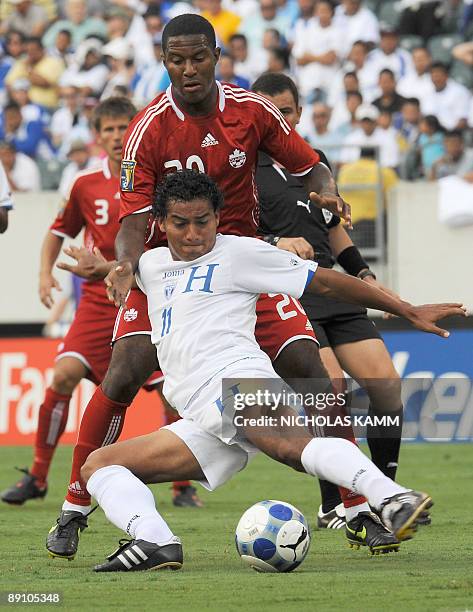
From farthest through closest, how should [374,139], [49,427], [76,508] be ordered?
1. [374,139]
2. [49,427]
3. [76,508]

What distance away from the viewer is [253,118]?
Result: 6.55m

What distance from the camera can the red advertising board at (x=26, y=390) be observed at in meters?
14.2

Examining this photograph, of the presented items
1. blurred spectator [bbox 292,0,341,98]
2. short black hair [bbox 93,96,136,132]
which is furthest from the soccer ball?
blurred spectator [bbox 292,0,341,98]

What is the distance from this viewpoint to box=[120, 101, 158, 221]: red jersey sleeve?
251 inches

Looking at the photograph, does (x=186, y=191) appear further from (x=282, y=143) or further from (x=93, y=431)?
(x=93, y=431)

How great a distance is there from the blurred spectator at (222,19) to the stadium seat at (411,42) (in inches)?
95.3

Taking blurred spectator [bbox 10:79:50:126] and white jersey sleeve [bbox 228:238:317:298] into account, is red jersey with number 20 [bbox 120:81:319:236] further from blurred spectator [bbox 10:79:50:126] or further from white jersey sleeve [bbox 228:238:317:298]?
blurred spectator [bbox 10:79:50:126]

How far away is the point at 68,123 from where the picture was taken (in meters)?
18.7

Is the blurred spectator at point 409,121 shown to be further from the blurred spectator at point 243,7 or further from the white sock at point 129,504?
the white sock at point 129,504

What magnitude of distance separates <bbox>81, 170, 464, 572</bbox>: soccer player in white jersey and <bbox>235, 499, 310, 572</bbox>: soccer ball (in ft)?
0.81

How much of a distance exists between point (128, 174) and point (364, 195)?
9.09 meters

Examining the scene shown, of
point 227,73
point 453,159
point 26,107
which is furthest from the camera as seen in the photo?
point 26,107

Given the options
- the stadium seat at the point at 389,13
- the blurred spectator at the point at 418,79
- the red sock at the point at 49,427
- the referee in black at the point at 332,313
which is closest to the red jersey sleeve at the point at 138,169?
the referee in black at the point at 332,313

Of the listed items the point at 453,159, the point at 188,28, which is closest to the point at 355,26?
the point at 453,159
